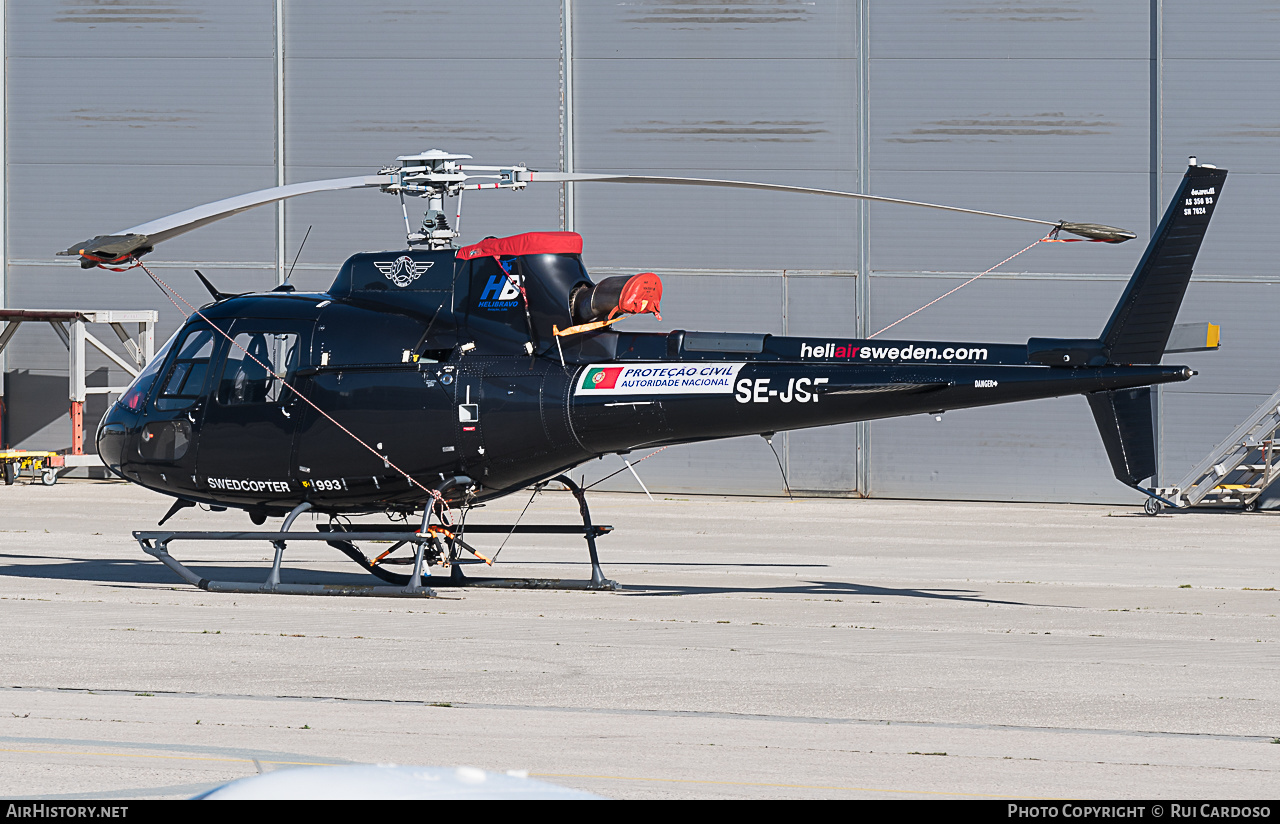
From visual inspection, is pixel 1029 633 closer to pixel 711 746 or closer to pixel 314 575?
pixel 711 746

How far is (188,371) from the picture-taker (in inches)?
544

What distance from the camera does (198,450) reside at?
539 inches

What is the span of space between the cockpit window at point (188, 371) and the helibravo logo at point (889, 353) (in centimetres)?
566

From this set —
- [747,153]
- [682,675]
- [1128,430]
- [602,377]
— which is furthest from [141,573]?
[747,153]

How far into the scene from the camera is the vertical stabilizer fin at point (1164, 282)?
11.6 m

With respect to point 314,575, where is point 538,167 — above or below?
above

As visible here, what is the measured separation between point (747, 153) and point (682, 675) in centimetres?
1928

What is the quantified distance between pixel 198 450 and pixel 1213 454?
17.5 m

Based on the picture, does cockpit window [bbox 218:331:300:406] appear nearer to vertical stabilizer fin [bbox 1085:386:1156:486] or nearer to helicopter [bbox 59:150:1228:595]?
helicopter [bbox 59:150:1228:595]

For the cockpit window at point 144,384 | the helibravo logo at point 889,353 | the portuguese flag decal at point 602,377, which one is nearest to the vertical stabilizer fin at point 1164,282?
the helibravo logo at point 889,353

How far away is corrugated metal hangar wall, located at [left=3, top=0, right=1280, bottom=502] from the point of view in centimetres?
2609

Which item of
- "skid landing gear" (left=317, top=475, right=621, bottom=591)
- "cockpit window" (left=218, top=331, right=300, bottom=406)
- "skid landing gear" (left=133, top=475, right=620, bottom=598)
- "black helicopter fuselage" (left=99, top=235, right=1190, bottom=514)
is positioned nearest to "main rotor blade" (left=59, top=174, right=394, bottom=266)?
"black helicopter fuselage" (left=99, top=235, right=1190, bottom=514)

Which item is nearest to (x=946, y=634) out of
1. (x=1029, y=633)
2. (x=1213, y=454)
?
(x=1029, y=633)

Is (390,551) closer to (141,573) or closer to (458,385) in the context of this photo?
(458,385)
